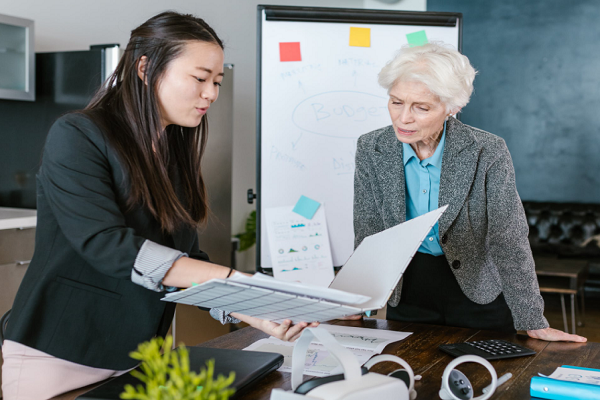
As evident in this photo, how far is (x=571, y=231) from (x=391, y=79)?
163 inches

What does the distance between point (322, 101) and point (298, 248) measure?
2.13 feet

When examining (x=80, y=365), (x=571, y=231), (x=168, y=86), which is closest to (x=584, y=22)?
(x=571, y=231)

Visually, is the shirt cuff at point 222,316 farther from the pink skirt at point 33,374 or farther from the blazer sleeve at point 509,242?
the blazer sleeve at point 509,242

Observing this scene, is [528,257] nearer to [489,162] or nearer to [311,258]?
[489,162]

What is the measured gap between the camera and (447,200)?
5.26ft

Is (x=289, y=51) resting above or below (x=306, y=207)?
above

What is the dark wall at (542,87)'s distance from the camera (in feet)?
16.9

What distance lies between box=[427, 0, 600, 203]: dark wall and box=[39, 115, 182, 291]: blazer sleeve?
4977 millimetres

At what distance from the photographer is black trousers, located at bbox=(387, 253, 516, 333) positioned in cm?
165

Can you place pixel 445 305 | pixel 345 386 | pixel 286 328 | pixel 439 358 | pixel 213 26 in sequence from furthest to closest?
1. pixel 213 26
2. pixel 445 305
3. pixel 439 358
4. pixel 286 328
5. pixel 345 386

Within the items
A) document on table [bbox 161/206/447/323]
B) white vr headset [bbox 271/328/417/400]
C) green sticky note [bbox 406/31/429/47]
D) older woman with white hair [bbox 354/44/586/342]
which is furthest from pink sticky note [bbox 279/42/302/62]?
white vr headset [bbox 271/328/417/400]

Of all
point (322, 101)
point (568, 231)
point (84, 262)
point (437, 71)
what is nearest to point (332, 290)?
point (84, 262)

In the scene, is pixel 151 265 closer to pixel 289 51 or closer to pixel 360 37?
pixel 289 51

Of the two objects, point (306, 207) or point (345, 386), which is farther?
point (306, 207)
